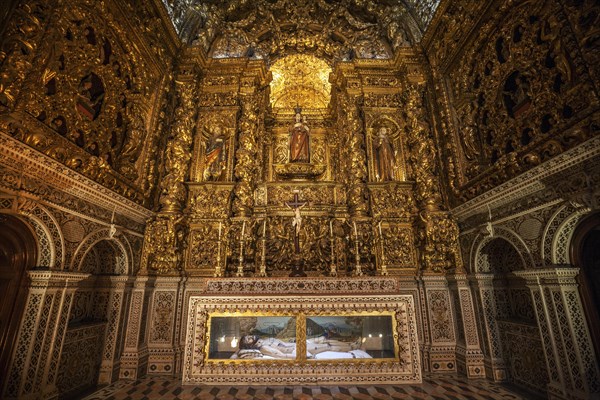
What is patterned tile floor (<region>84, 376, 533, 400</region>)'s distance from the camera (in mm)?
4539

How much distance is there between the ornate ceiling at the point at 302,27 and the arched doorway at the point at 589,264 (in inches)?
288

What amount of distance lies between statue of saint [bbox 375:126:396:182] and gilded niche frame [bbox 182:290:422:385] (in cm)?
367

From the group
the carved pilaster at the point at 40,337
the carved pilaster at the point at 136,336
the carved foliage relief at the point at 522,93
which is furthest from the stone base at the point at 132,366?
the carved foliage relief at the point at 522,93

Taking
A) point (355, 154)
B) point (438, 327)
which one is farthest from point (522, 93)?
point (438, 327)

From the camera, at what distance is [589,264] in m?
4.15

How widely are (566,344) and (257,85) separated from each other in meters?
9.41

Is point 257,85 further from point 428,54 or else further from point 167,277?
point 167,277

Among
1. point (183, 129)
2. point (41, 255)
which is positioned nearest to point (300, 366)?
point (41, 255)

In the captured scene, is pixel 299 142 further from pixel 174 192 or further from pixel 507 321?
pixel 507 321

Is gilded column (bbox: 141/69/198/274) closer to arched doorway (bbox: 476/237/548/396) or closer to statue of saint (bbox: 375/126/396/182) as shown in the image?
statue of saint (bbox: 375/126/396/182)

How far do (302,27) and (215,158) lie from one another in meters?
6.07

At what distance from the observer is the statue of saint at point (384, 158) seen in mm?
7750

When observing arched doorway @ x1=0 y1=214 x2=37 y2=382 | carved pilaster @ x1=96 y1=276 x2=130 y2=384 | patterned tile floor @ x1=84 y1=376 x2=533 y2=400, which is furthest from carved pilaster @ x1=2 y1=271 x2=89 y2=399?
carved pilaster @ x1=96 y1=276 x2=130 y2=384

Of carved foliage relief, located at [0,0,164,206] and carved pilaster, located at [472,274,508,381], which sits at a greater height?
carved foliage relief, located at [0,0,164,206]
